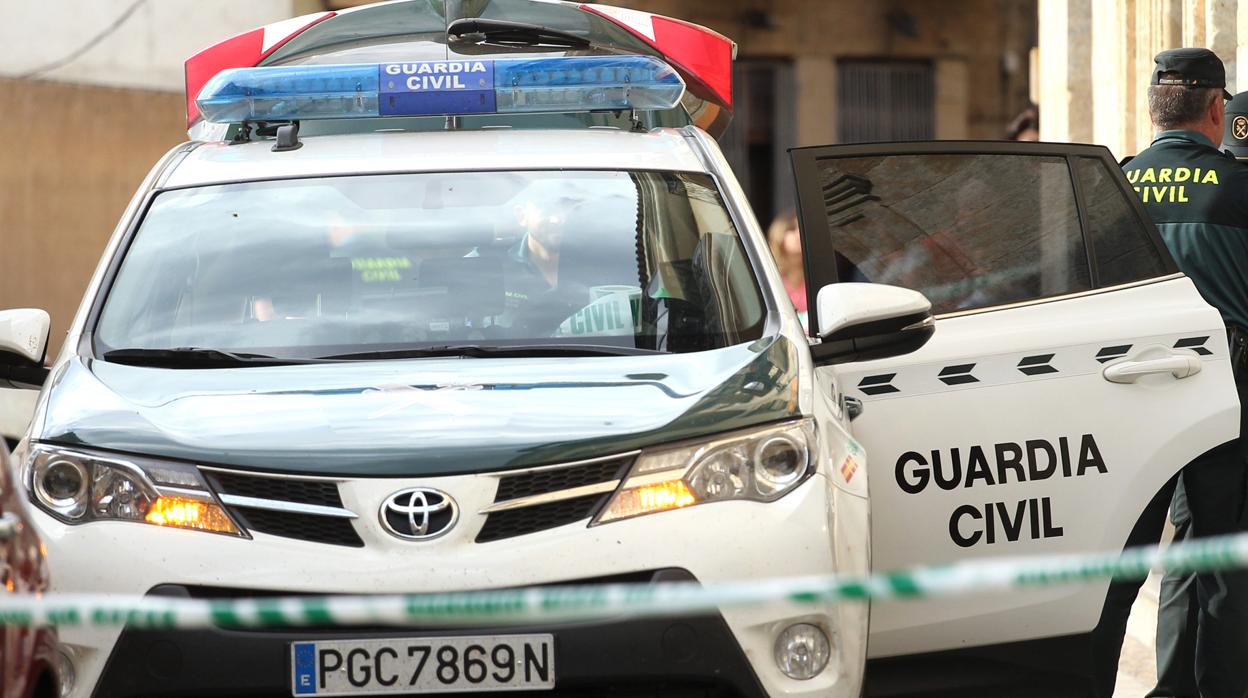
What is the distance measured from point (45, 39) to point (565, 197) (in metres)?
12.6

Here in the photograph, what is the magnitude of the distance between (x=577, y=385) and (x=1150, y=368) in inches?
64.9

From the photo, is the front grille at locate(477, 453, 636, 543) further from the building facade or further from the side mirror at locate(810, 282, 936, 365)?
the building facade

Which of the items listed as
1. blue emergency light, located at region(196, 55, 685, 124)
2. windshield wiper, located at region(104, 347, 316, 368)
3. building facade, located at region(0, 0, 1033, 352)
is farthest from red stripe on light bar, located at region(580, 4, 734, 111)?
building facade, located at region(0, 0, 1033, 352)

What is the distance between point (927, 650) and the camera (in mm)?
4758

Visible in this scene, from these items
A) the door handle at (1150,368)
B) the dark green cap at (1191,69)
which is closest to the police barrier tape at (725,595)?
the door handle at (1150,368)

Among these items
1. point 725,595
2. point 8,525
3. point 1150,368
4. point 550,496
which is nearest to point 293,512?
point 550,496

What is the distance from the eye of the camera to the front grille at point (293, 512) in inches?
148

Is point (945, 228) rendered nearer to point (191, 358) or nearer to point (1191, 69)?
point (1191, 69)

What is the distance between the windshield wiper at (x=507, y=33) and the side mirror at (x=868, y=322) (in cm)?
194

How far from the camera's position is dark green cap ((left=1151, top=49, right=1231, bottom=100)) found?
5.68 m

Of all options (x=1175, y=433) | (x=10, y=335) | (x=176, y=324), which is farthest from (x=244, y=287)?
(x=1175, y=433)

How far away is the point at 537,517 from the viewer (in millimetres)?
3783

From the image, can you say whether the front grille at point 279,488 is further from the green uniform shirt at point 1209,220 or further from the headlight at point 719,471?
the green uniform shirt at point 1209,220

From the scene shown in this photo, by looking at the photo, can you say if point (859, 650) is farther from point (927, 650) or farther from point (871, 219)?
point (871, 219)
